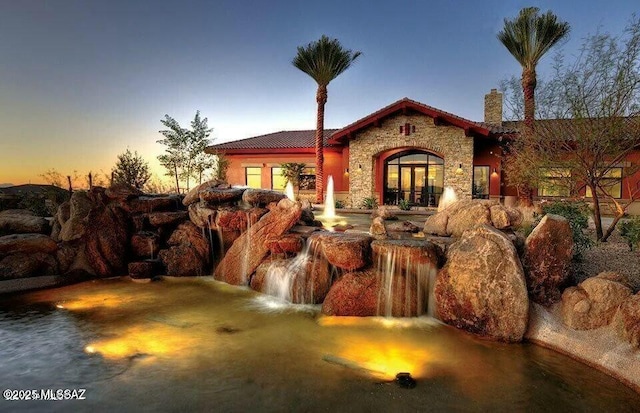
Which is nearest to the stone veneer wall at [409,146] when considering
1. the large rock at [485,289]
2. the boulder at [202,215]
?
the boulder at [202,215]

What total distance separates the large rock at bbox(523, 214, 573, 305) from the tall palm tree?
10800mm

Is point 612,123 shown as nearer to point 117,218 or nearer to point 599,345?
point 599,345

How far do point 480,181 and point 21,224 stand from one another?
19.4 metres

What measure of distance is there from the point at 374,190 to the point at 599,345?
15.7 metres

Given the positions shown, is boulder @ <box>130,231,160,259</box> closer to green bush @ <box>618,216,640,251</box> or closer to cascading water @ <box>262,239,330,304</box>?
cascading water @ <box>262,239,330,304</box>

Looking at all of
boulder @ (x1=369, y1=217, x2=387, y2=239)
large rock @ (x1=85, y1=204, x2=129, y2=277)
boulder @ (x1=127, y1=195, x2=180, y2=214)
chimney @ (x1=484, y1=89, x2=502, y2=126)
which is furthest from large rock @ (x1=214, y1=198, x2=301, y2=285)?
chimney @ (x1=484, y1=89, x2=502, y2=126)

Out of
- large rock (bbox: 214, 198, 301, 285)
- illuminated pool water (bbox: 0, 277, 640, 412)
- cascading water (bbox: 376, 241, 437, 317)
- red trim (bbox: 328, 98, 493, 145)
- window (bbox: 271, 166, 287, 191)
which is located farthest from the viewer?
window (bbox: 271, 166, 287, 191)

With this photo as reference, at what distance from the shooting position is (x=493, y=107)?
21.9 m

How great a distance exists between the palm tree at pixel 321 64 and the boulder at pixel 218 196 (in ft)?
34.7

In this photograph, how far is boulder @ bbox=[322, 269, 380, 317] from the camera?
6473 mm

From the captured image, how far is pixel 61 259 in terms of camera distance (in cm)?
894

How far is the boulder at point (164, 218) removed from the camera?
10.1 meters

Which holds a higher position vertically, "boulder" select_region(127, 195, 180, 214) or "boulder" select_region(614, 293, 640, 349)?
"boulder" select_region(127, 195, 180, 214)

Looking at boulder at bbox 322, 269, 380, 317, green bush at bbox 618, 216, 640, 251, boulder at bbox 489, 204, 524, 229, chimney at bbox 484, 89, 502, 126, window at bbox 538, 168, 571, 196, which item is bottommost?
boulder at bbox 322, 269, 380, 317
